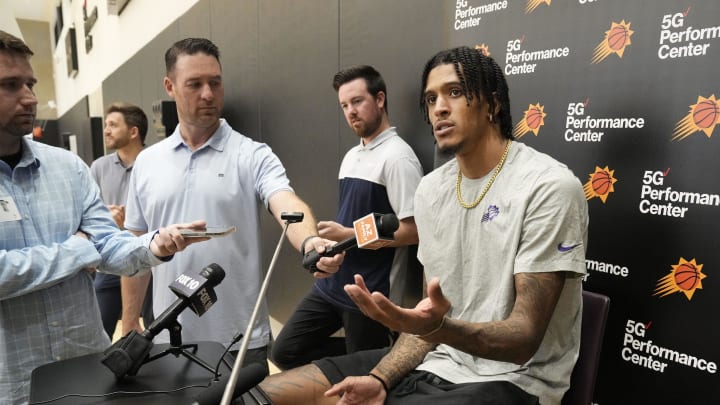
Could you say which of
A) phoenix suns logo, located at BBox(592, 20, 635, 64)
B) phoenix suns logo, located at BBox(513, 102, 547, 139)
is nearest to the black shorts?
phoenix suns logo, located at BBox(513, 102, 547, 139)

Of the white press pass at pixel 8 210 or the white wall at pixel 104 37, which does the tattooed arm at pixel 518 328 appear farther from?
the white wall at pixel 104 37

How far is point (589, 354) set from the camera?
3.95ft

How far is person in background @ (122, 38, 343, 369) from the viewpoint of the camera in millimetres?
1606

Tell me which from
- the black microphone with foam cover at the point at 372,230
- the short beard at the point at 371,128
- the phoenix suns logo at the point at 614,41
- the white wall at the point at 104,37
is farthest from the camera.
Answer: the white wall at the point at 104,37

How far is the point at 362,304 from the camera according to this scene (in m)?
0.84

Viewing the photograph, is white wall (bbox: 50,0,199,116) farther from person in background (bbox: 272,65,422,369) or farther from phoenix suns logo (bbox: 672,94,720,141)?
phoenix suns logo (bbox: 672,94,720,141)

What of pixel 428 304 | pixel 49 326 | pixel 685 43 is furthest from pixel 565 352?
pixel 49 326

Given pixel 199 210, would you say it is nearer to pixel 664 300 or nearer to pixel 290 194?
pixel 290 194

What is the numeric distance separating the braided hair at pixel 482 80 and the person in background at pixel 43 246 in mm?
859

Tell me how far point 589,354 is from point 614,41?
90 cm

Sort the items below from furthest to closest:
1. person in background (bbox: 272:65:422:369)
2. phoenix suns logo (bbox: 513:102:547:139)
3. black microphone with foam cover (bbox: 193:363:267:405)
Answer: person in background (bbox: 272:65:422:369), phoenix suns logo (bbox: 513:102:547:139), black microphone with foam cover (bbox: 193:363:267:405)

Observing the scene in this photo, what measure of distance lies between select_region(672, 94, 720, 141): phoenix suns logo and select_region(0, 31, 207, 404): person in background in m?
1.29

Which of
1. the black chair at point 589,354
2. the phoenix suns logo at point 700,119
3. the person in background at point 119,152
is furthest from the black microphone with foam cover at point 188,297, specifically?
the person in background at point 119,152

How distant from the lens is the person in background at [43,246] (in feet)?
3.82
